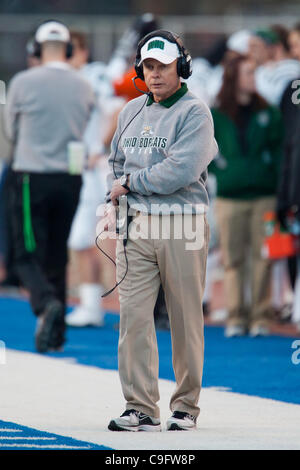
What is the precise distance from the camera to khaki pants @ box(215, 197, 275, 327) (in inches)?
418

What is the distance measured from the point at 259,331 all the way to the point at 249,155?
1465 millimetres

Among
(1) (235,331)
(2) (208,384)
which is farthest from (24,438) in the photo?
(1) (235,331)

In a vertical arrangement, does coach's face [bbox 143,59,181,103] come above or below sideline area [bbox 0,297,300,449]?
above

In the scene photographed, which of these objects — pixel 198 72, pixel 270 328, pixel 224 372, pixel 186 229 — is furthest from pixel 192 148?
pixel 198 72

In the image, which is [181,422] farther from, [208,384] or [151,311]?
[208,384]

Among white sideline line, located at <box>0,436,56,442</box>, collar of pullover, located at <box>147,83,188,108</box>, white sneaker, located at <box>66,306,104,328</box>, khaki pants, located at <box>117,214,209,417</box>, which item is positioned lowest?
white sideline line, located at <box>0,436,56,442</box>

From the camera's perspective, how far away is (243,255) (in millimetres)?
10812

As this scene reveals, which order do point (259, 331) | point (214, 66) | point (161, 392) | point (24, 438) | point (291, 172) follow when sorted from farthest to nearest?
point (214, 66) → point (259, 331) → point (291, 172) → point (161, 392) → point (24, 438)

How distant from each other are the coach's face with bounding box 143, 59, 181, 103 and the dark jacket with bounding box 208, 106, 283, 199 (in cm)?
412

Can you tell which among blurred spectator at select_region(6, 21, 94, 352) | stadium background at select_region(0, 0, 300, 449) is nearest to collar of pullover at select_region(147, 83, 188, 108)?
stadium background at select_region(0, 0, 300, 449)

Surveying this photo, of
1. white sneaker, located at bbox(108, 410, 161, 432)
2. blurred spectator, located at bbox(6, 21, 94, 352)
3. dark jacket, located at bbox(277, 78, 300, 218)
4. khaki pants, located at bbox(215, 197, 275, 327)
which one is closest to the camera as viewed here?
white sneaker, located at bbox(108, 410, 161, 432)

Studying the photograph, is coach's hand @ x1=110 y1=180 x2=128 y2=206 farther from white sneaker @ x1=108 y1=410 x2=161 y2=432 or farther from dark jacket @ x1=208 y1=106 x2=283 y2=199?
dark jacket @ x1=208 y1=106 x2=283 y2=199

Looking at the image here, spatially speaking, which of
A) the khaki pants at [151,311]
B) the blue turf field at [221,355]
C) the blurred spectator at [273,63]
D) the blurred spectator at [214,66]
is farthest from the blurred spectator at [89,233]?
the khaki pants at [151,311]

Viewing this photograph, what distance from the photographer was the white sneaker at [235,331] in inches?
420
